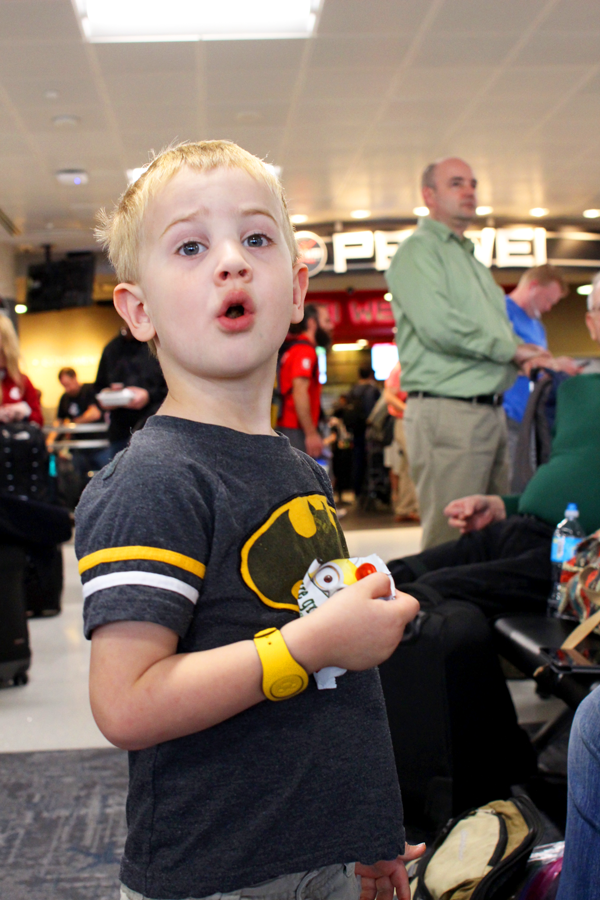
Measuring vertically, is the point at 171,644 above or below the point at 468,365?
below

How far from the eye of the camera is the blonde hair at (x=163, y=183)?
2.33 feet

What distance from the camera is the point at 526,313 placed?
459 centimetres

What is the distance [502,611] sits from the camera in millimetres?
2006

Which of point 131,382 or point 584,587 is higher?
point 131,382

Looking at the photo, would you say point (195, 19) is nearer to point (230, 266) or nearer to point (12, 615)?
point (12, 615)

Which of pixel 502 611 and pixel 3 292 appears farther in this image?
pixel 3 292

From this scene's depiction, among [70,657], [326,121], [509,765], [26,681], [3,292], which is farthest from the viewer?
[3,292]

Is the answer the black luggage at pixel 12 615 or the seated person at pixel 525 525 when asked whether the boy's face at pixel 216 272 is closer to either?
the seated person at pixel 525 525

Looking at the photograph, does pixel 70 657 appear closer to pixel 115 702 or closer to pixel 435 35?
pixel 115 702

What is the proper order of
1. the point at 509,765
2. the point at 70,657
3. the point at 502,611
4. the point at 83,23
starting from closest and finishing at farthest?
the point at 509,765 → the point at 502,611 → the point at 70,657 → the point at 83,23

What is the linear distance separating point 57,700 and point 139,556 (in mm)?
2354

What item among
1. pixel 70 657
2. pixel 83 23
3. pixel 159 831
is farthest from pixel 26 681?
pixel 83 23

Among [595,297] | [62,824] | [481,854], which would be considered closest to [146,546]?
[481,854]

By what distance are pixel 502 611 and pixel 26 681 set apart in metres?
1.81
